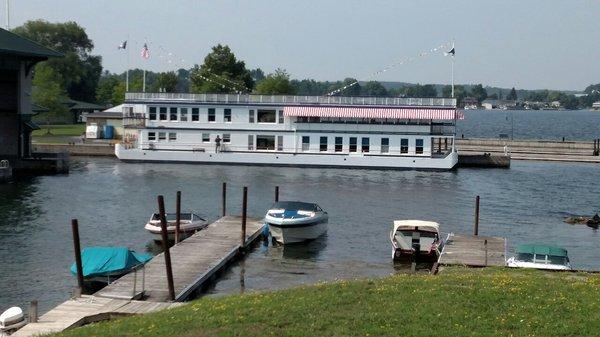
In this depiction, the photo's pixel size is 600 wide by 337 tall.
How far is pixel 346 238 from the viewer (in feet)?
145

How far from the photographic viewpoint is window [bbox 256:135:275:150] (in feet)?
264

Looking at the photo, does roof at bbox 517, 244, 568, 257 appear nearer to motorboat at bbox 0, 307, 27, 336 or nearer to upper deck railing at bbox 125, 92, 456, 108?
motorboat at bbox 0, 307, 27, 336

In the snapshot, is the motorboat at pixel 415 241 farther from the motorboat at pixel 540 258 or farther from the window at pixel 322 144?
the window at pixel 322 144

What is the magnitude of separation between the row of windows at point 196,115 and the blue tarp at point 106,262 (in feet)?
160

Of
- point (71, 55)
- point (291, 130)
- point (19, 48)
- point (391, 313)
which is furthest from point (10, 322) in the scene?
point (71, 55)

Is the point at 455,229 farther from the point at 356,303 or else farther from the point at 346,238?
the point at 356,303

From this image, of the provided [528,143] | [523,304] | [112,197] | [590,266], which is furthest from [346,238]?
[528,143]

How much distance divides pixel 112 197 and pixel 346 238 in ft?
67.6

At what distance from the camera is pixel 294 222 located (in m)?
41.8

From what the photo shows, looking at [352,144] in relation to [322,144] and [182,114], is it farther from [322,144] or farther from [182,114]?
[182,114]

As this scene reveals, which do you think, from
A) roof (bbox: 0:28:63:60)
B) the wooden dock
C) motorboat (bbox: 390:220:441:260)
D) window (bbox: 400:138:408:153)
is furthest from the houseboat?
motorboat (bbox: 390:220:441:260)

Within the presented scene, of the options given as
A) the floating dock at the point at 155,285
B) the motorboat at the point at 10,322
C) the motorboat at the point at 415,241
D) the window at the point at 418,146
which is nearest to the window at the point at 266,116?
the window at the point at 418,146

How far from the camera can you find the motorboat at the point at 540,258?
106 ft

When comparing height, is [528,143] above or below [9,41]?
below
